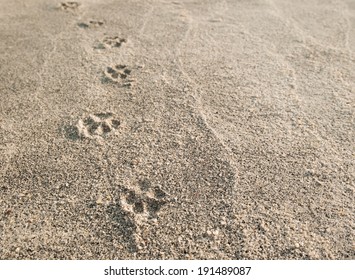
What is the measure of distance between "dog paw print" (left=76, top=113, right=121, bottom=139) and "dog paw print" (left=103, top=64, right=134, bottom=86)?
323 mm

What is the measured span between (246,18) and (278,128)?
4.41 ft

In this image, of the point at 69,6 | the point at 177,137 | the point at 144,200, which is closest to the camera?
the point at 144,200

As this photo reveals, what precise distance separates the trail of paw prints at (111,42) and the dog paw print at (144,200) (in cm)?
129

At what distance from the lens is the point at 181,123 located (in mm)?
1879

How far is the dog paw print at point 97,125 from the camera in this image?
183cm

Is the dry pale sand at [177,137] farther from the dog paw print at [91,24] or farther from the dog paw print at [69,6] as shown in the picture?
the dog paw print at [69,6]

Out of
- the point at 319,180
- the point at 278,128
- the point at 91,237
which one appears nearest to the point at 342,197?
the point at 319,180

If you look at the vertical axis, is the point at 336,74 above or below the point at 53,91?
above

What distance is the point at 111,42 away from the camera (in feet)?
8.55

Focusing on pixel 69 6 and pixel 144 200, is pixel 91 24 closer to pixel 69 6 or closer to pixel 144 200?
pixel 69 6

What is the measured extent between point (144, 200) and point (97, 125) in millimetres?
538

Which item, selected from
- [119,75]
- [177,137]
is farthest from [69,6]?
[177,137]

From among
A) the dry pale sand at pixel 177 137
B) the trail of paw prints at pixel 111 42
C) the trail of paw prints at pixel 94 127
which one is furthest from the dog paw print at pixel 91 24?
the trail of paw prints at pixel 94 127
